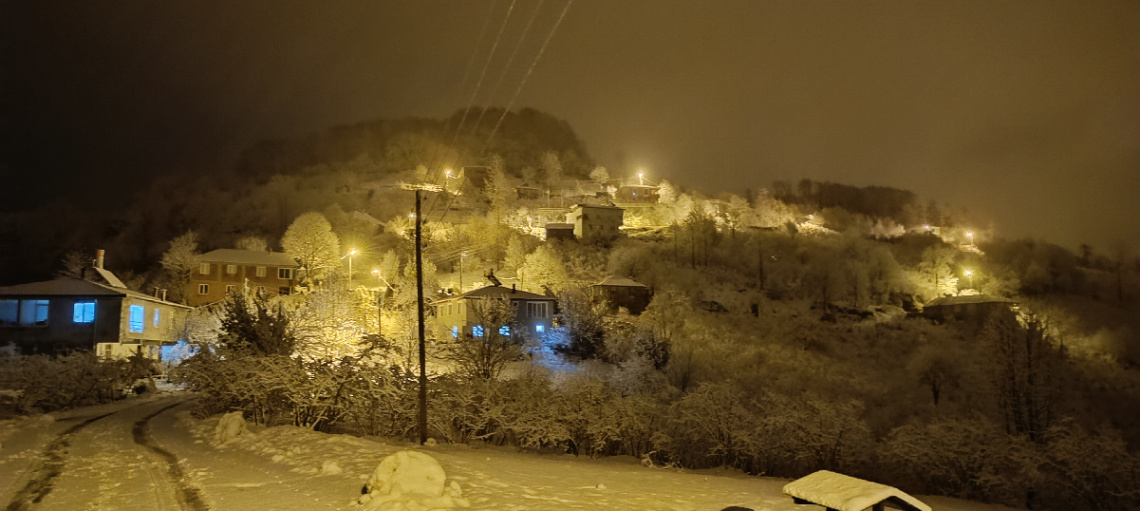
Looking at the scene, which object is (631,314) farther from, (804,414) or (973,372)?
(804,414)

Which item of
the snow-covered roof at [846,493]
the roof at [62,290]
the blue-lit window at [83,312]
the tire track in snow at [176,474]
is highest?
the roof at [62,290]

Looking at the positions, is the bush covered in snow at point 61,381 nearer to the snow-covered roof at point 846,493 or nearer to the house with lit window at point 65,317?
the house with lit window at point 65,317

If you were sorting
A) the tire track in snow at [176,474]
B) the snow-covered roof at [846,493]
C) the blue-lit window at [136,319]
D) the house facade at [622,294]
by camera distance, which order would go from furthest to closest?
the house facade at [622,294]
the blue-lit window at [136,319]
the tire track in snow at [176,474]
the snow-covered roof at [846,493]

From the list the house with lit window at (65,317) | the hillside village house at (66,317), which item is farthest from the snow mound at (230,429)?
the house with lit window at (65,317)

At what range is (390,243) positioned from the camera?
284 feet

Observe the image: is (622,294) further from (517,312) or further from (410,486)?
(410,486)

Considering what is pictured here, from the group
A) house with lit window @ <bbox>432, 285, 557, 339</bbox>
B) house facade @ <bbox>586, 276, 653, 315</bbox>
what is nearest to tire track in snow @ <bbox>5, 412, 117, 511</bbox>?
house with lit window @ <bbox>432, 285, 557, 339</bbox>

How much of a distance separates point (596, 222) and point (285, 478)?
81264 mm

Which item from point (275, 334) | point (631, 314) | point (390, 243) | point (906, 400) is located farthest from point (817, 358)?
point (390, 243)

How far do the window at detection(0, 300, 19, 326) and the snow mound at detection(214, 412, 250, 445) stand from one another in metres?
34.0

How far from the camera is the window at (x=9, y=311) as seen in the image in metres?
38.8

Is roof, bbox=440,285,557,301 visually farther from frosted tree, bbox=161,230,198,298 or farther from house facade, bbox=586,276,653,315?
frosted tree, bbox=161,230,198,298

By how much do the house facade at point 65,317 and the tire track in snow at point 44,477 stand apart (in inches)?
1093

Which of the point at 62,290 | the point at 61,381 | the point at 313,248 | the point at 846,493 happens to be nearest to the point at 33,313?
the point at 62,290
